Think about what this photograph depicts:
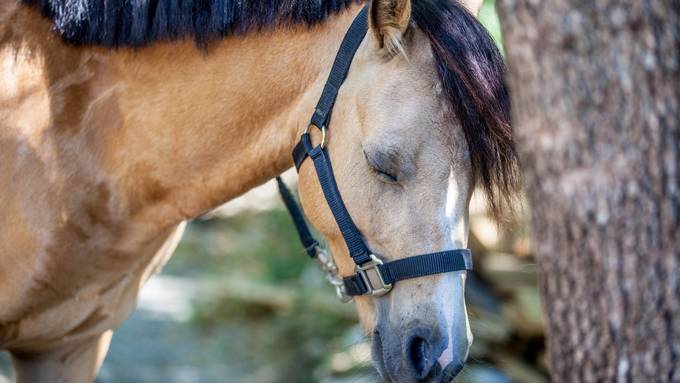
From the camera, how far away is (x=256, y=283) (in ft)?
20.0

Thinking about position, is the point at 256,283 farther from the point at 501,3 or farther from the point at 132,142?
the point at 501,3

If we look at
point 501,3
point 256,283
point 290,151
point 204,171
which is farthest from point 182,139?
point 256,283

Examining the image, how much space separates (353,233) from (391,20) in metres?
0.58

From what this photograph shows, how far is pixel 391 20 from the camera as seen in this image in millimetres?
2213

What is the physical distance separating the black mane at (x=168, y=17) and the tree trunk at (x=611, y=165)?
42.1 inches

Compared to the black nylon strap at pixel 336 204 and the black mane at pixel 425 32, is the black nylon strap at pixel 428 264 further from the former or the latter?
the black mane at pixel 425 32

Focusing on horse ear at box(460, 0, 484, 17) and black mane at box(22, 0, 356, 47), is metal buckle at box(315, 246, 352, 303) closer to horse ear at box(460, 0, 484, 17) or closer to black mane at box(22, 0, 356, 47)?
black mane at box(22, 0, 356, 47)

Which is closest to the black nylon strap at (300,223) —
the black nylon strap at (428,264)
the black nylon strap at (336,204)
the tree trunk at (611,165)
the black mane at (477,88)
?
the black nylon strap at (336,204)

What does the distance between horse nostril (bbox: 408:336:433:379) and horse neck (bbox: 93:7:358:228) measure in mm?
693

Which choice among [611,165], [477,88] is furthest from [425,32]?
[611,165]

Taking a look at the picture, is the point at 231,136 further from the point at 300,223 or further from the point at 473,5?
the point at 473,5

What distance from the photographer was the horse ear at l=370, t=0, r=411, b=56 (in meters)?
2.18

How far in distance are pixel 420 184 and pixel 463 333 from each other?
40 centimetres

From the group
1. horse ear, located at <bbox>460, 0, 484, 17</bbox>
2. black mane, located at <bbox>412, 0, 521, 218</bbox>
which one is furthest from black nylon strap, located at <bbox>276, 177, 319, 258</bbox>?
horse ear, located at <bbox>460, 0, 484, 17</bbox>
